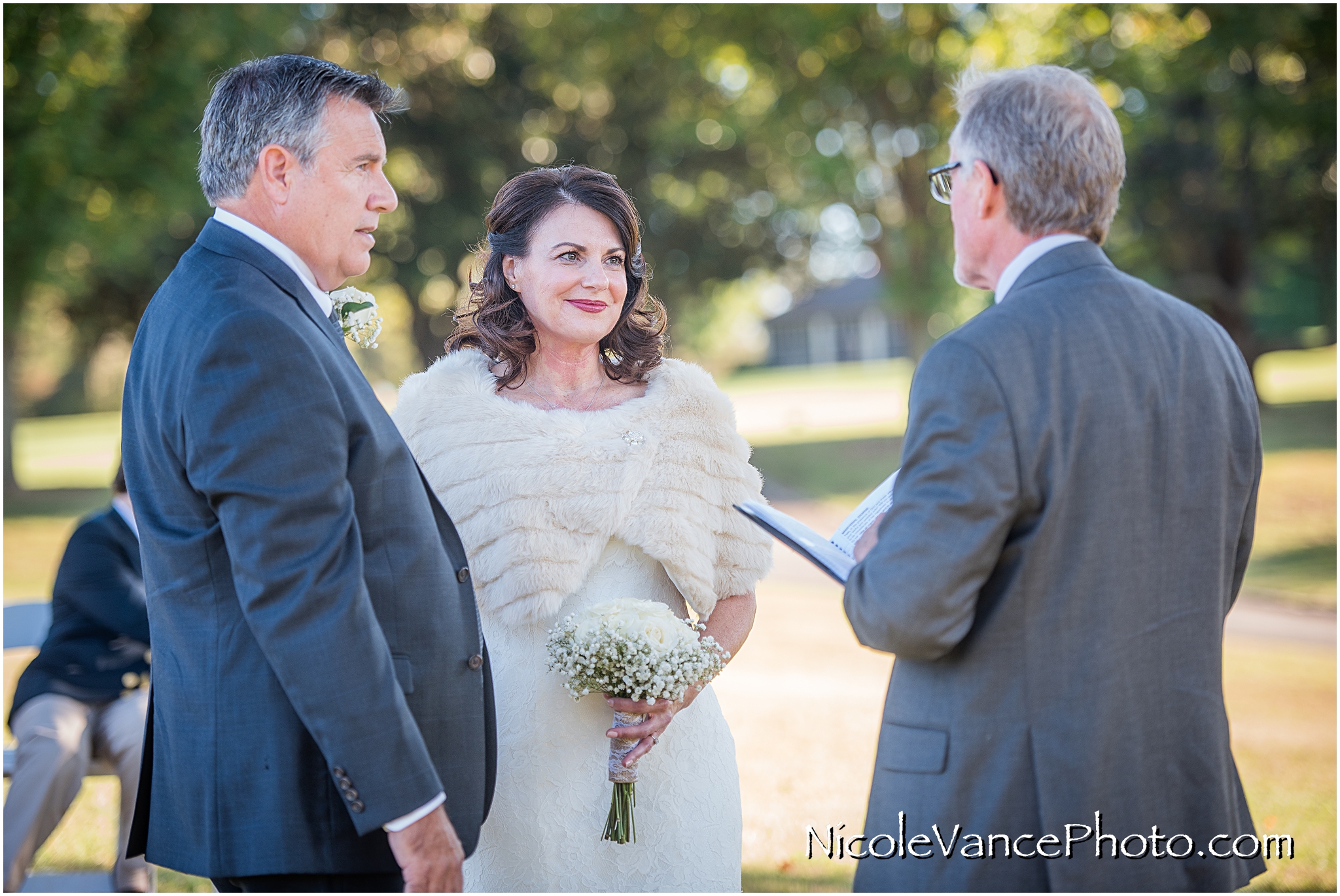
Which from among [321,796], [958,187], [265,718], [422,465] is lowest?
[321,796]

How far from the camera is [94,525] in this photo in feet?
17.8

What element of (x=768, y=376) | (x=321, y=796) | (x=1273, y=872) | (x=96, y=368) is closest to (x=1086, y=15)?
(x=1273, y=872)

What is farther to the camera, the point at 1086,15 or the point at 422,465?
the point at 1086,15

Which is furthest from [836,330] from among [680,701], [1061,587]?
[1061,587]

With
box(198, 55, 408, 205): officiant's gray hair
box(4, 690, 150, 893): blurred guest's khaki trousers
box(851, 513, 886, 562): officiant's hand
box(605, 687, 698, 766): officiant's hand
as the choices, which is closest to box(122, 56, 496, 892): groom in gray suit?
box(198, 55, 408, 205): officiant's gray hair

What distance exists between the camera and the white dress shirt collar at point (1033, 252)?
236 centimetres

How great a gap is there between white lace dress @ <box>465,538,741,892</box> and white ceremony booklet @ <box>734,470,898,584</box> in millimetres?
888

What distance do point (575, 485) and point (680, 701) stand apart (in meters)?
0.74

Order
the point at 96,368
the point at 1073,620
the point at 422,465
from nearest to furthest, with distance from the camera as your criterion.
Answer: the point at 1073,620
the point at 422,465
the point at 96,368

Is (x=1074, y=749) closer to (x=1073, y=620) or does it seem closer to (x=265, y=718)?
(x=1073, y=620)

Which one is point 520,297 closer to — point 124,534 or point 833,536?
point 833,536

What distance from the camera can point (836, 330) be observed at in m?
80.5

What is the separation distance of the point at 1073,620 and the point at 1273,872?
4280 millimetres

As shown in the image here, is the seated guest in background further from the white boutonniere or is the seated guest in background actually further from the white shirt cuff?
the white shirt cuff
